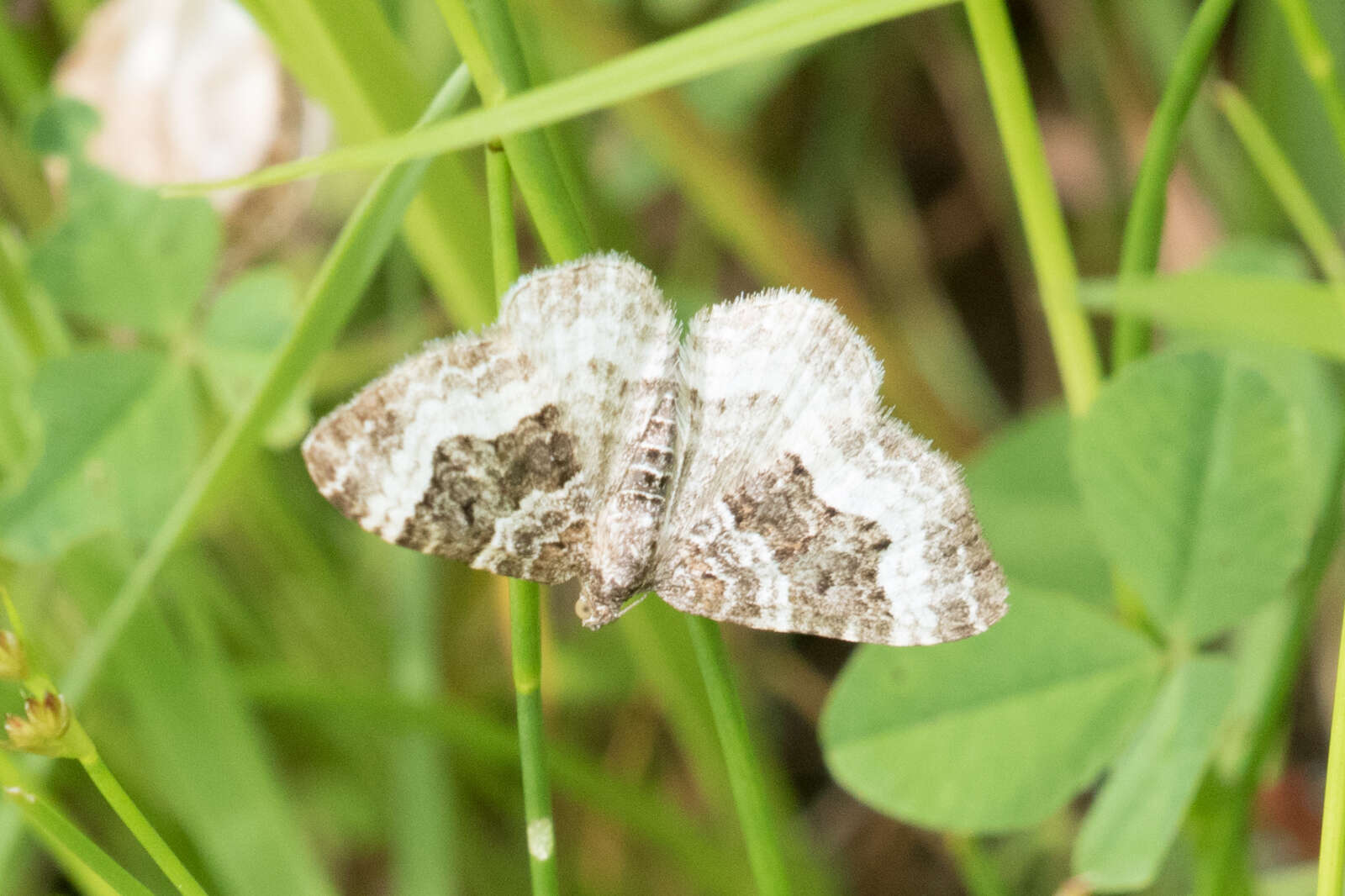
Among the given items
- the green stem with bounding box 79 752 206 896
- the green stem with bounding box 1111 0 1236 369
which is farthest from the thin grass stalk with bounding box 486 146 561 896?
the green stem with bounding box 1111 0 1236 369

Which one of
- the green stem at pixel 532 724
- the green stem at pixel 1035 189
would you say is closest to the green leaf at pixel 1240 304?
the green stem at pixel 1035 189

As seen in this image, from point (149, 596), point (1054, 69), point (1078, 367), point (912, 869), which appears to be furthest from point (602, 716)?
point (1054, 69)

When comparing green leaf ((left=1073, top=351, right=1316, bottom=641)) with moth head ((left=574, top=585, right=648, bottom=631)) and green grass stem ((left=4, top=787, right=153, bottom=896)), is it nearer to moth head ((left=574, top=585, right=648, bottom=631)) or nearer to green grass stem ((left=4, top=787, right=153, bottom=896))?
moth head ((left=574, top=585, right=648, bottom=631))

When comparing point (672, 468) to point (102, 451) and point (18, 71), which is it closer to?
point (102, 451)

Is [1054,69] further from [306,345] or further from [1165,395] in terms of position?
[306,345]

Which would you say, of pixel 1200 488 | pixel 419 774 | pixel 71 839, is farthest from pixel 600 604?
pixel 419 774

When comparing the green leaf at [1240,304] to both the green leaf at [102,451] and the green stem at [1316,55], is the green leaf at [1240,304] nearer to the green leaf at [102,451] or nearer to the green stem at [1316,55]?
the green stem at [1316,55]
